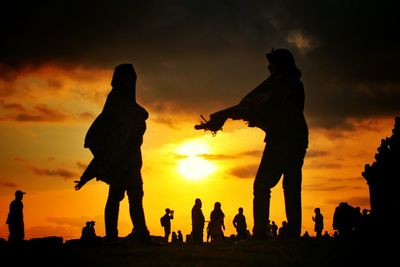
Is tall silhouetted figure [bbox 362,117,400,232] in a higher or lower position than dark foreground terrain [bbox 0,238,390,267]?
higher

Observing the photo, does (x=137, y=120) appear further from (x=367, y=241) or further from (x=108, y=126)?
(x=367, y=241)

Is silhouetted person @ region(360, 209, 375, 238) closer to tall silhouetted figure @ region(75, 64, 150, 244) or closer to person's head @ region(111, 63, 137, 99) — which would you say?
tall silhouetted figure @ region(75, 64, 150, 244)

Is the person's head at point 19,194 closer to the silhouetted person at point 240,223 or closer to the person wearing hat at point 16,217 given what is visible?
the person wearing hat at point 16,217

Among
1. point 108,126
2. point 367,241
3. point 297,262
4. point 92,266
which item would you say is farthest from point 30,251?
point 367,241

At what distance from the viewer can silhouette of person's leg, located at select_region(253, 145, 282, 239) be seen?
10.7 m

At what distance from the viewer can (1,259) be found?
24.6 ft

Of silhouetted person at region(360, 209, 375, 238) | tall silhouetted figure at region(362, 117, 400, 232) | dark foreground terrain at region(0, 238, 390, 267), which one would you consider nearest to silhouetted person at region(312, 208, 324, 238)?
tall silhouetted figure at region(362, 117, 400, 232)

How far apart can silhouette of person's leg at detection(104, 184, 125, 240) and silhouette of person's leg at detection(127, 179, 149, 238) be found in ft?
0.96

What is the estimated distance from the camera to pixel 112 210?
1135 centimetres

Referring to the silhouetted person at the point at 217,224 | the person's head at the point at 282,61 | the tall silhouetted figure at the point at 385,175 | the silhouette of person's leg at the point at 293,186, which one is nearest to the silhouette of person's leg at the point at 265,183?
the silhouette of person's leg at the point at 293,186

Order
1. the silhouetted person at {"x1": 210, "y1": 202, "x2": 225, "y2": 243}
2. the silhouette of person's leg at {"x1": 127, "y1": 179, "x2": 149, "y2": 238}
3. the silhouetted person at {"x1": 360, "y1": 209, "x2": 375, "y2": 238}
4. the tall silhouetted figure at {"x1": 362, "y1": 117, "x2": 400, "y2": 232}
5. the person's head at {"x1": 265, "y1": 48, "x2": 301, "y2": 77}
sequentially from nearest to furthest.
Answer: the silhouetted person at {"x1": 360, "y1": 209, "x2": 375, "y2": 238} < the person's head at {"x1": 265, "y1": 48, "x2": 301, "y2": 77} < the silhouette of person's leg at {"x1": 127, "y1": 179, "x2": 149, "y2": 238} < the tall silhouetted figure at {"x1": 362, "y1": 117, "x2": 400, "y2": 232} < the silhouetted person at {"x1": 210, "y1": 202, "x2": 225, "y2": 243}

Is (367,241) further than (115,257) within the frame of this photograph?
Yes

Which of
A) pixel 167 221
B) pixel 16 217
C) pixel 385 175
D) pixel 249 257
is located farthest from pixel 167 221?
pixel 249 257

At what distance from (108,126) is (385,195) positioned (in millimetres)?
7010
